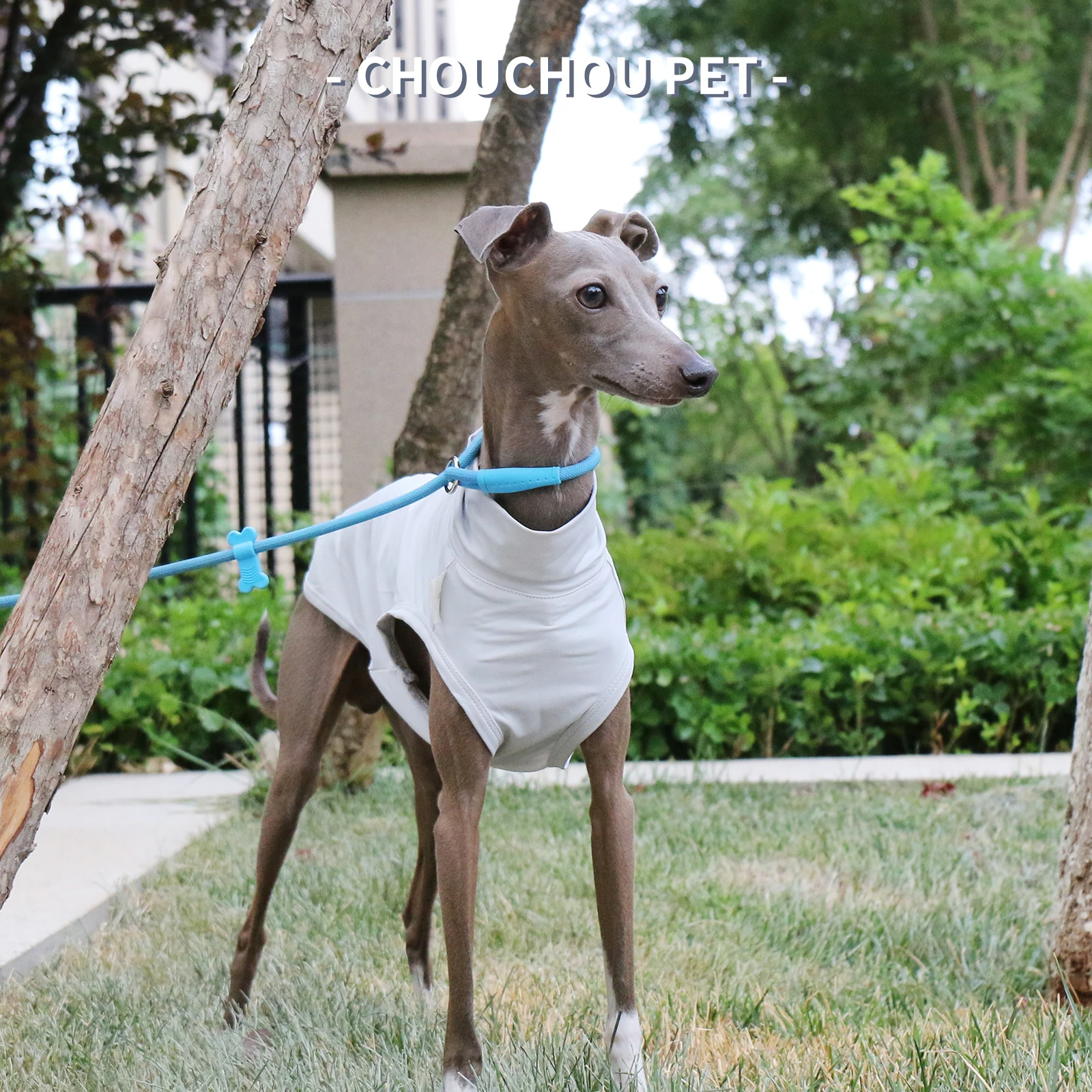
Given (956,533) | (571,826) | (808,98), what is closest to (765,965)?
(571,826)

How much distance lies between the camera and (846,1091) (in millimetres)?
2029

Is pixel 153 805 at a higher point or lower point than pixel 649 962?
lower

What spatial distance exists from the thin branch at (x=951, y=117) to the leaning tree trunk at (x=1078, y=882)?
11.3 meters

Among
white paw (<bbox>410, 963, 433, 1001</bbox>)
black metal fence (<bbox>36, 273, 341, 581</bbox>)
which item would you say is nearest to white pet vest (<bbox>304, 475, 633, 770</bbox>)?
white paw (<bbox>410, 963, 433, 1001</bbox>)

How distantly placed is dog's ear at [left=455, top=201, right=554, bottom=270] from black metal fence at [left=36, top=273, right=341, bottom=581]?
4.32m

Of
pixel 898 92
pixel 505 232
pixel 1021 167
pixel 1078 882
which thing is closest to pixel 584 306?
pixel 505 232

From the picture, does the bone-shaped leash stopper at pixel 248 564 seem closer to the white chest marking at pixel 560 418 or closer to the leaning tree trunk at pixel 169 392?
the leaning tree trunk at pixel 169 392

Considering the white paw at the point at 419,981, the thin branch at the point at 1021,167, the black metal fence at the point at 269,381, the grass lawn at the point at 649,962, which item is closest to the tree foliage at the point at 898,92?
the thin branch at the point at 1021,167

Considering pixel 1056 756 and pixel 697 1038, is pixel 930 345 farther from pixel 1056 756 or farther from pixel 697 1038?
pixel 697 1038

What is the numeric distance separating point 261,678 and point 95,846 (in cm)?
130

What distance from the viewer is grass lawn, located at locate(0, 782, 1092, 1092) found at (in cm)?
220

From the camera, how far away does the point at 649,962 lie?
2848 millimetres

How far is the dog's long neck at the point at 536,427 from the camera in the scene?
2.16 metres

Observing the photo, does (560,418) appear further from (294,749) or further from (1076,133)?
(1076,133)
